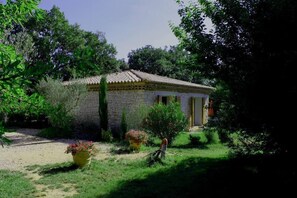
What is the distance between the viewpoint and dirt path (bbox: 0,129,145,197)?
7657 millimetres

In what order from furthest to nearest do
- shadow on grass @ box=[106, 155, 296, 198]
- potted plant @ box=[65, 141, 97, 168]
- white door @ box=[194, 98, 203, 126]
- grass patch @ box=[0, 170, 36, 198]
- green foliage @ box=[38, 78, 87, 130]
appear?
white door @ box=[194, 98, 203, 126] → green foliage @ box=[38, 78, 87, 130] → potted plant @ box=[65, 141, 97, 168] → grass patch @ box=[0, 170, 36, 198] → shadow on grass @ box=[106, 155, 296, 198]

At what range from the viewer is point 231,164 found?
912 centimetres

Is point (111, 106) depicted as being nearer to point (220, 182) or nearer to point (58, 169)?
point (58, 169)

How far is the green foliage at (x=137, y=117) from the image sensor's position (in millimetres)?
16391

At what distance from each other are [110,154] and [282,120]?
7.74 metres

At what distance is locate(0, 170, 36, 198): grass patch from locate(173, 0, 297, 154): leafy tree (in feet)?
16.7

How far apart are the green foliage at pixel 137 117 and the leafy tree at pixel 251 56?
881cm

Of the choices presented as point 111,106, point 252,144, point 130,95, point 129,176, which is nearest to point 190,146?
point 130,95

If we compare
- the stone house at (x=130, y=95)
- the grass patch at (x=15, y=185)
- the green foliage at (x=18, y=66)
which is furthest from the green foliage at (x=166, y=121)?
the green foliage at (x=18, y=66)

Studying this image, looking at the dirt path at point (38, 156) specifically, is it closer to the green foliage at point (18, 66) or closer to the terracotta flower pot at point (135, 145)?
the terracotta flower pot at point (135, 145)

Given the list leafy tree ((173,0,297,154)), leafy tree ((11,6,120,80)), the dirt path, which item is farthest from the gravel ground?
leafy tree ((11,6,120,80))

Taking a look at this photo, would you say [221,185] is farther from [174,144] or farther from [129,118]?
[129,118]

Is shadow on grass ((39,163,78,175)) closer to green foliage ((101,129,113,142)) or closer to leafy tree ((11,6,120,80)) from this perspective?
green foliage ((101,129,113,142))

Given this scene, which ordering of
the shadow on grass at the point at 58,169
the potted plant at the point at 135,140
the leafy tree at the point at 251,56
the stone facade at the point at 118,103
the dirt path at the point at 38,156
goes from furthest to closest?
1. the stone facade at the point at 118,103
2. the potted plant at the point at 135,140
3. the shadow on grass at the point at 58,169
4. the dirt path at the point at 38,156
5. the leafy tree at the point at 251,56
